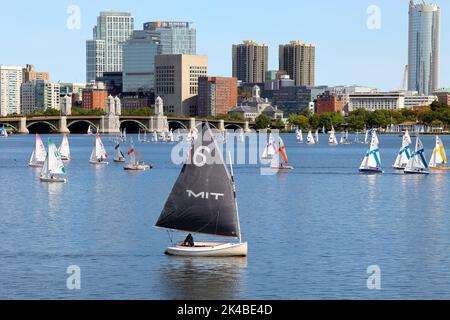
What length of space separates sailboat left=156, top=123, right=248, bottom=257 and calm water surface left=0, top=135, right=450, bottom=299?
0.63 meters

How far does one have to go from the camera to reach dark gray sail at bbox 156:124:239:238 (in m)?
43.0

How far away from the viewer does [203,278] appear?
39.8 meters

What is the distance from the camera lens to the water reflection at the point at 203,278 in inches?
1476

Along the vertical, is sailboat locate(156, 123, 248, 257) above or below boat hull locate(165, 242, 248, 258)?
above

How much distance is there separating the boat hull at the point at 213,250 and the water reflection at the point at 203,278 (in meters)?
0.26

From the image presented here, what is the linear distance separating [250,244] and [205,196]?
5917 mm

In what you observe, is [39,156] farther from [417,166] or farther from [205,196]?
[205,196]

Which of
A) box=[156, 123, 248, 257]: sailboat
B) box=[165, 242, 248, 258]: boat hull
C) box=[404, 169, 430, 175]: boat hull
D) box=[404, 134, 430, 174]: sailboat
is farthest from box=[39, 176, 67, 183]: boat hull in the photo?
box=[156, 123, 248, 257]: sailboat

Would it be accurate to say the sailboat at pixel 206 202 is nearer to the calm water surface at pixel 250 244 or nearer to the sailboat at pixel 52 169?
the calm water surface at pixel 250 244

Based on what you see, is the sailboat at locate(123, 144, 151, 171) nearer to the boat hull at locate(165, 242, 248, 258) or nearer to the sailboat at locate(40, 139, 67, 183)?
the sailboat at locate(40, 139, 67, 183)

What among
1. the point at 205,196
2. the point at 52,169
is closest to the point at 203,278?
the point at 205,196
